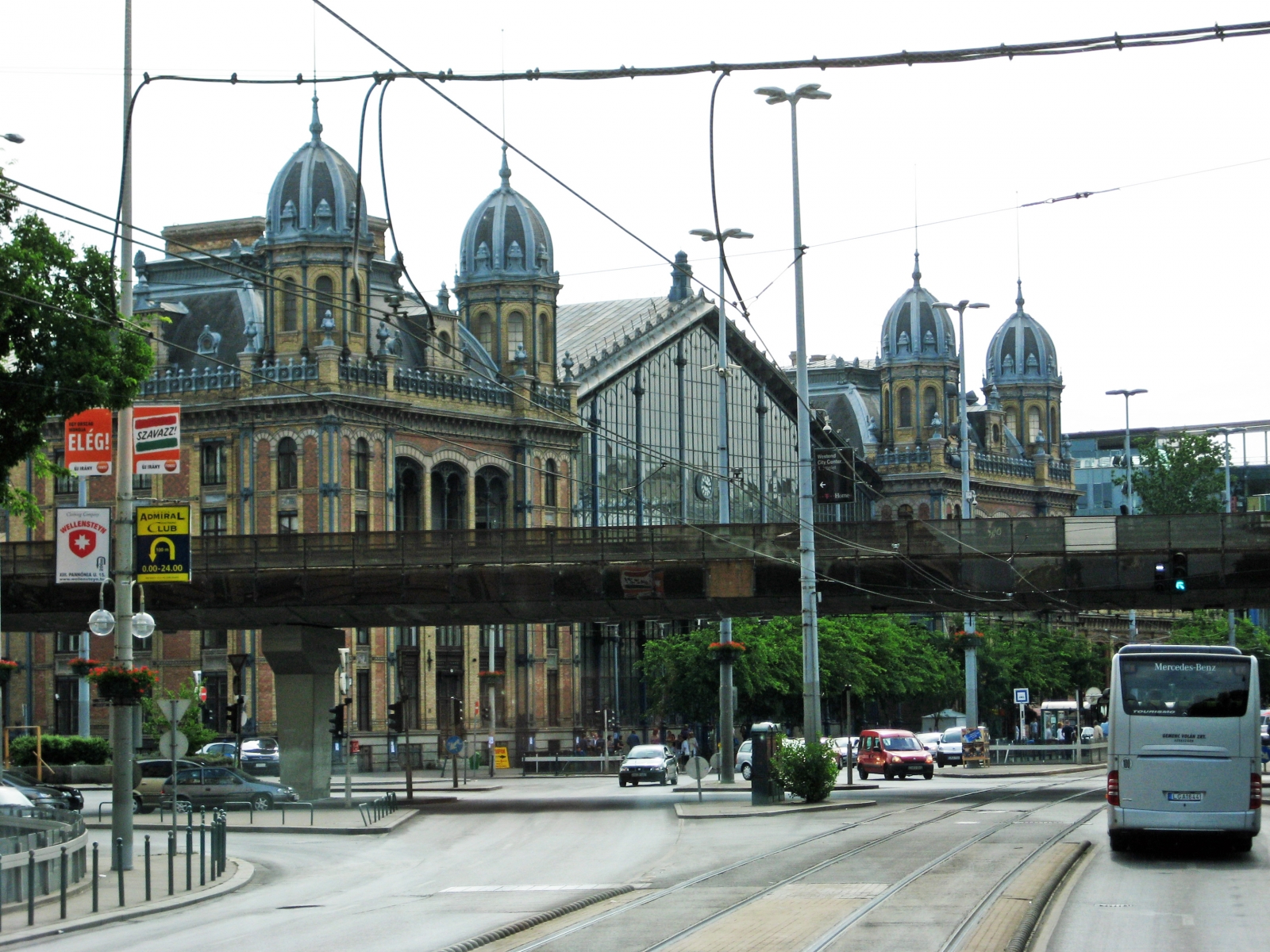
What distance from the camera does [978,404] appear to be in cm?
13112

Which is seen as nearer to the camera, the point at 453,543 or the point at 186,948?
the point at 186,948

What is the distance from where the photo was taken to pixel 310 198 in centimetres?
7719

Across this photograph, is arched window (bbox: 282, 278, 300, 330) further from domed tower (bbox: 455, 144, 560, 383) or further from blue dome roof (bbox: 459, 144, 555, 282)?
blue dome roof (bbox: 459, 144, 555, 282)

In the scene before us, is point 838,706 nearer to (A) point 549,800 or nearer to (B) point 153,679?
(A) point 549,800

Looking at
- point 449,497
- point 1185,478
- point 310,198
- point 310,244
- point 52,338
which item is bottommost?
point 52,338

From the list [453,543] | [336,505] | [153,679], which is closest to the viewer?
[153,679]

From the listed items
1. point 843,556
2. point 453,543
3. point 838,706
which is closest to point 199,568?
point 453,543

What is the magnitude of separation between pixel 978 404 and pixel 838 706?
3652cm

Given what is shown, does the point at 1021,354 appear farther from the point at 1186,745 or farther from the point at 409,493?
the point at 1186,745

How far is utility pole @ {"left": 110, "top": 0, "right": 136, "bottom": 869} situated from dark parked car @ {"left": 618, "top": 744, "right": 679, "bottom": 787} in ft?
104

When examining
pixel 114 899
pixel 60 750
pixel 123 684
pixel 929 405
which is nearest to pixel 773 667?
pixel 60 750

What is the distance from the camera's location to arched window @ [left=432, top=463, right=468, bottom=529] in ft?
273

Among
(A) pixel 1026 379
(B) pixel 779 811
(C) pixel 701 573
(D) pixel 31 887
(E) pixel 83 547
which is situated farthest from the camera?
(A) pixel 1026 379

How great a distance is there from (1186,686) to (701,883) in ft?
25.0
